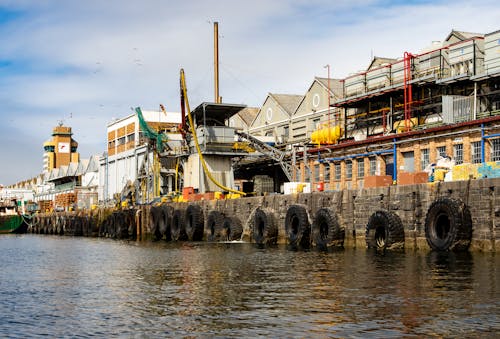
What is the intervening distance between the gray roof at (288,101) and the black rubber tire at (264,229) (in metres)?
32.5

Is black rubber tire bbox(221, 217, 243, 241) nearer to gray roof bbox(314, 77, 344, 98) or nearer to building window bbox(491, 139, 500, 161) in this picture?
building window bbox(491, 139, 500, 161)

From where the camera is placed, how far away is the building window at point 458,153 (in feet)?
153

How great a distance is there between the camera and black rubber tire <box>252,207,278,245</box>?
149 ft

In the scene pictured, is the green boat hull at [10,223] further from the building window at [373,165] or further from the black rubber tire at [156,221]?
the building window at [373,165]

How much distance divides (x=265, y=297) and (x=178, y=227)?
1473 inches

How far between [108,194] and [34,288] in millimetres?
73858

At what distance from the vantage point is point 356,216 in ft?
126

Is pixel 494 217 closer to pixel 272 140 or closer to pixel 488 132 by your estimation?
pixel 488 132

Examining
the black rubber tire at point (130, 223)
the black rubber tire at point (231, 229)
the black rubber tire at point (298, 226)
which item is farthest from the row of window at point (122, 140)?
the black rubber tire at point (298, 226)

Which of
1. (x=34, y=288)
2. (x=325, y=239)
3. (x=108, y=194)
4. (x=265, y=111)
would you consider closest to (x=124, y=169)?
(x=108, y=194)

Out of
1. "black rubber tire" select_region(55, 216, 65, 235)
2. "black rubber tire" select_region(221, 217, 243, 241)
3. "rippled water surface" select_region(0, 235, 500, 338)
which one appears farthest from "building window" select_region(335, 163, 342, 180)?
"black rubber tire" select_region(55, 216, 65, 235)

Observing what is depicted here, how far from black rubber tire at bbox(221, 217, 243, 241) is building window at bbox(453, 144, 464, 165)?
1600 cm

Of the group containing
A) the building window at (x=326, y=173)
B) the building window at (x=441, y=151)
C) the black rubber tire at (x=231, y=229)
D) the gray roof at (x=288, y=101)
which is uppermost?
the gray roof at (x=288, y=101)

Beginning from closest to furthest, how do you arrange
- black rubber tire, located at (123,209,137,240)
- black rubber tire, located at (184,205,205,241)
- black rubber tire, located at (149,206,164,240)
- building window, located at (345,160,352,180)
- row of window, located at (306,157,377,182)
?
black rubber tire, located at (184,205,205,241), row of window, located at (306,157,377,182), building window, located at (345,160,352,180), black rubber tire, located at (149,206,164,240), black rubber tire, located at (123,209,137,240)
